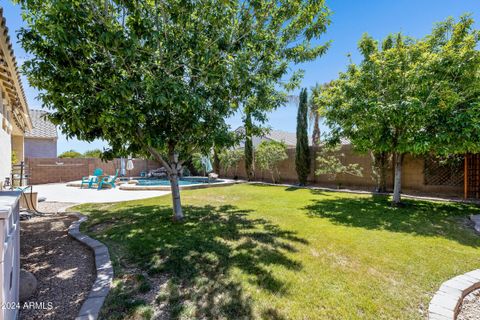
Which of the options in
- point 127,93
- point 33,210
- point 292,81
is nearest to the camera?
point 127,93

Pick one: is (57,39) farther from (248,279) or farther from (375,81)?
(375,81)

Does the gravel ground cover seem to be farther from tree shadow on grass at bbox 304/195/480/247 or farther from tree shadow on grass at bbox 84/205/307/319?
tree shadow on grass at bbox 304/195/480/247

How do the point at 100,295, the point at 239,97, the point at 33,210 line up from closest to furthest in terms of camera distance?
the point at 100,295
the point at 239,97
the point at 33,210

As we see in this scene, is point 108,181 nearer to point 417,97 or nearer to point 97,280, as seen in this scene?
point 97,280

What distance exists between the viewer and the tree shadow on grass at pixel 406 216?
639 centimetres

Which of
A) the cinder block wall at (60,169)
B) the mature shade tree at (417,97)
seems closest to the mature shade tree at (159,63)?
the mature shade tree at (417,97)

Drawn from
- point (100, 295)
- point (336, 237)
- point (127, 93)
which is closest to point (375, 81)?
point (336, 237)

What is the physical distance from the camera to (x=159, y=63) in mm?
5578

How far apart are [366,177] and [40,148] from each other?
85.9 feet

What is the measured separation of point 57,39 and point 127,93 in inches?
54.6

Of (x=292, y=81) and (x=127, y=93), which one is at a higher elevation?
(x=292, y=81)

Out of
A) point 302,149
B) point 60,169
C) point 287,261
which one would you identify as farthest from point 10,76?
point 60,169

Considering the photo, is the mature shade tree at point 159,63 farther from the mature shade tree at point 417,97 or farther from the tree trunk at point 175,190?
the mature shade tree at point 417,97

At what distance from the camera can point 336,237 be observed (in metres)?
5.83
